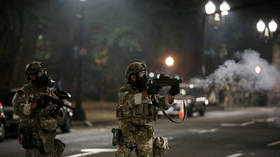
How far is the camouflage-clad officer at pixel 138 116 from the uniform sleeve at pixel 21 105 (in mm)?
1220

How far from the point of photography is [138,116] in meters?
6.88

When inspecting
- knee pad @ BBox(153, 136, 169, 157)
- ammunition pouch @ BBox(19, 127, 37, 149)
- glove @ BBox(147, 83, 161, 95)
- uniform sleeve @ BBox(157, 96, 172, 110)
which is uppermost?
glove @ BBox(147, 83, 161, 95)

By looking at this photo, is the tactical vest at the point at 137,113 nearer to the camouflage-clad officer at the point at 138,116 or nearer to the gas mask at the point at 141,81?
the camouflage-clad officer at the point at 138,116

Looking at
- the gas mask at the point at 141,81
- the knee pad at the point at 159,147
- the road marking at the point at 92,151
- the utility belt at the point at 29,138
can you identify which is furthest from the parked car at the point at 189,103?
the utility belt at the point at 29,138

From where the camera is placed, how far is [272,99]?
46.3m

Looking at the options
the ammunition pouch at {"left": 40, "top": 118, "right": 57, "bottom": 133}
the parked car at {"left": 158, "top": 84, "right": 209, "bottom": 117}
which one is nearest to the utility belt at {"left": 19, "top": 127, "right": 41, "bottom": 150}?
the ammunition pouch at {"left": 40, "top": 118, "right": 57, "bottom": 133}

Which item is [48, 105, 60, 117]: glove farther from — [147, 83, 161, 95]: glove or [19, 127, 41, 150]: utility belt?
[147, 83, 161, 95]: glove

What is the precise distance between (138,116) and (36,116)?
4.63ft

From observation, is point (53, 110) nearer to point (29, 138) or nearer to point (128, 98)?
point (29, 138)

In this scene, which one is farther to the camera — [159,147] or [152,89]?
[159,147]

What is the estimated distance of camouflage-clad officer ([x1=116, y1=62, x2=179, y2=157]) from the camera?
6.84 metres

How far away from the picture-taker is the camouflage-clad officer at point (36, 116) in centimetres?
686

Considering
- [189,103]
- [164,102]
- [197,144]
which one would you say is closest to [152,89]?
[164,102]

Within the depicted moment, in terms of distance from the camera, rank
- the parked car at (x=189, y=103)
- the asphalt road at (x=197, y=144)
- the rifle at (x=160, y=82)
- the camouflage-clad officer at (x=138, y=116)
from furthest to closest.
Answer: the parked car at (x=189, y=103) → the asphalt road at (x=197, y=144) → the camouflage-clad officer at (x=138, y=116) → the rifle at (x=160, y=82)
